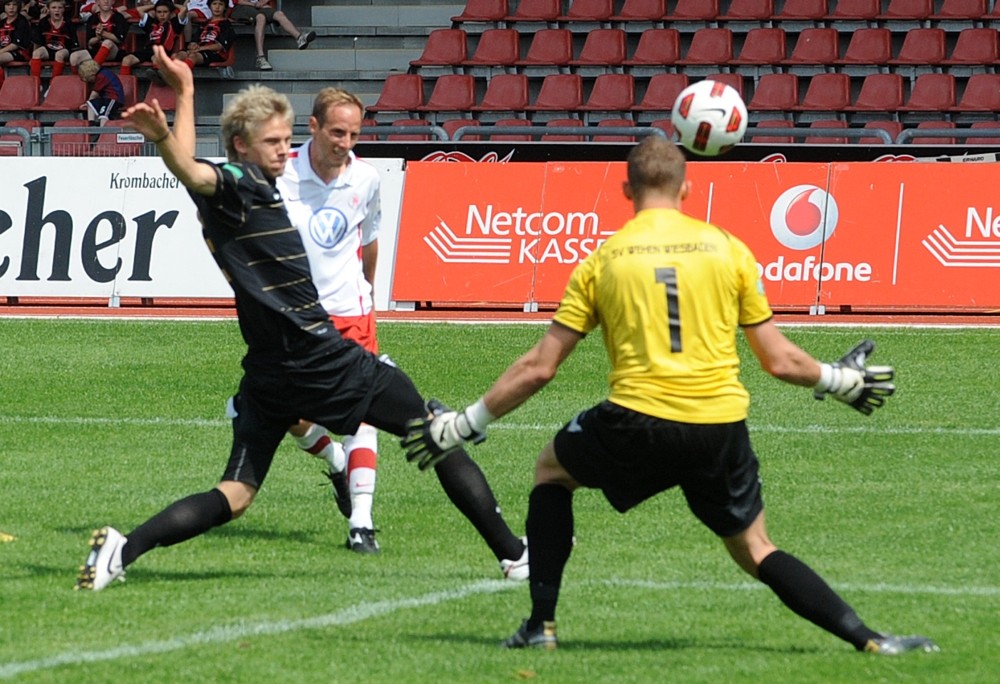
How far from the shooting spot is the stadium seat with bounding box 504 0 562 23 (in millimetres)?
27453

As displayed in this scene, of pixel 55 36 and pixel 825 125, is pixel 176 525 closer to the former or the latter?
pixel 825 125

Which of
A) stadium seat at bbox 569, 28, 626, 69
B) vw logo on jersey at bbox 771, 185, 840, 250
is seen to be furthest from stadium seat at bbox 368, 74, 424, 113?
vw logo on jersey at bbox 771, 185, 840, 250

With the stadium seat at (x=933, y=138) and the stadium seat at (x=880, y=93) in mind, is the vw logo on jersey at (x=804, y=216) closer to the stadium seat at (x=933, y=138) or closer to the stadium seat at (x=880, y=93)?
the stadium seat at (x=933, y=138)

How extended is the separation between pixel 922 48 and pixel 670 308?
20508 mm

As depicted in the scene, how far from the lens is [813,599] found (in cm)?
567

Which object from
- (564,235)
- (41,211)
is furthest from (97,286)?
(564,235)

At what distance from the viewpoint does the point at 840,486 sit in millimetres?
9391

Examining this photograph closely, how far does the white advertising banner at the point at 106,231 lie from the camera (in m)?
18.5

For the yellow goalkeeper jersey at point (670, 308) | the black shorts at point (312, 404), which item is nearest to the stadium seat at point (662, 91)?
the black shorts at point (312, 404)

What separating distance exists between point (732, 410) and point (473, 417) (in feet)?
2.74

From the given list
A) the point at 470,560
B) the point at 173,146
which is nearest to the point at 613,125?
the point at 470,560

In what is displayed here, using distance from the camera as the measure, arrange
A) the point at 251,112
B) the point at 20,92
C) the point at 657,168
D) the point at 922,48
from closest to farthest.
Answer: the point at 657,168 < the point at 251,112 < the point at 922,48 < the point at 20,92

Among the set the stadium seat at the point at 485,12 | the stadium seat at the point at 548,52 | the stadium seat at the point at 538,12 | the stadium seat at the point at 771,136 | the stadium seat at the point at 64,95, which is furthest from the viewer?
the stadium seat at the point at 64,95

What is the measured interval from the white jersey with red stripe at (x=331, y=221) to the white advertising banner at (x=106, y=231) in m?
10.1
